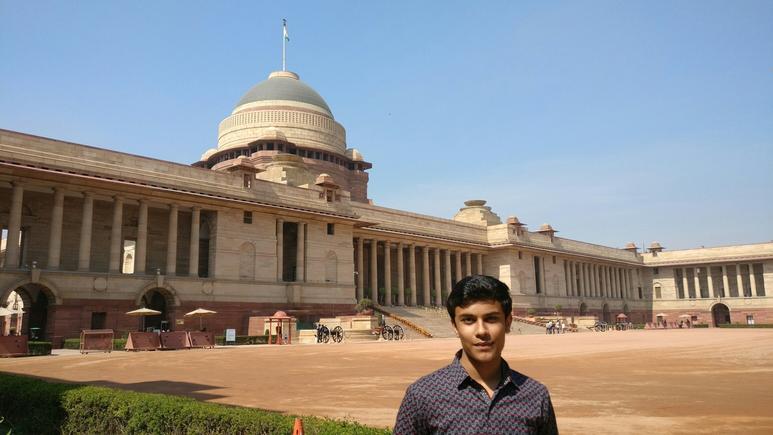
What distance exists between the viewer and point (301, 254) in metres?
51.0

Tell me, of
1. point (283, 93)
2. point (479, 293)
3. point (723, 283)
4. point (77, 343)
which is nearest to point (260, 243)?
point (77, 343)

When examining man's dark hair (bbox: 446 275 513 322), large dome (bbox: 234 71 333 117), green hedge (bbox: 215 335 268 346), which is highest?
large dome (bbox: 234 71 333 117)

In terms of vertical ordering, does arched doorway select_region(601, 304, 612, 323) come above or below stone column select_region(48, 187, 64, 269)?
below

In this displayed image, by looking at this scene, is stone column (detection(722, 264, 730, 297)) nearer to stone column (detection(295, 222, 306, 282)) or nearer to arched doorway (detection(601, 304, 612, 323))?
arched doorway (detection(601, 304, 612, 323))

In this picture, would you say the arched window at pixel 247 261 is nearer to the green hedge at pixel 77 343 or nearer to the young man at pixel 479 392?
the green hedge at pixel 77 343

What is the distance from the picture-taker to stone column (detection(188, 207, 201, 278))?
4344 centimetres

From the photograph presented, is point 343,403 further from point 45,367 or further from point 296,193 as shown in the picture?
point 296,193

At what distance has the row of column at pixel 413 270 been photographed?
→ 2427 inches

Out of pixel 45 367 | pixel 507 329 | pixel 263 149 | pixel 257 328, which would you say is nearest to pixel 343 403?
pixel 507 329

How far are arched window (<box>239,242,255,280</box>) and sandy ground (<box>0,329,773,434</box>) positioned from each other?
21589 mm

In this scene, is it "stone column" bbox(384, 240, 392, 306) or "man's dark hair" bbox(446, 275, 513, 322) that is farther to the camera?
"stone column" bbox(384, 240, 392, 306)

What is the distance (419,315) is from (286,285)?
16047mm

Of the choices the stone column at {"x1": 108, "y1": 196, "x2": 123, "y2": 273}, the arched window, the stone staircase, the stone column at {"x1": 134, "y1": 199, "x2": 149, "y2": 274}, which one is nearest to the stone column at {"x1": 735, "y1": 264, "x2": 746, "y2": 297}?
the stone staircase

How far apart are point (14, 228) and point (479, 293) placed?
131ft
